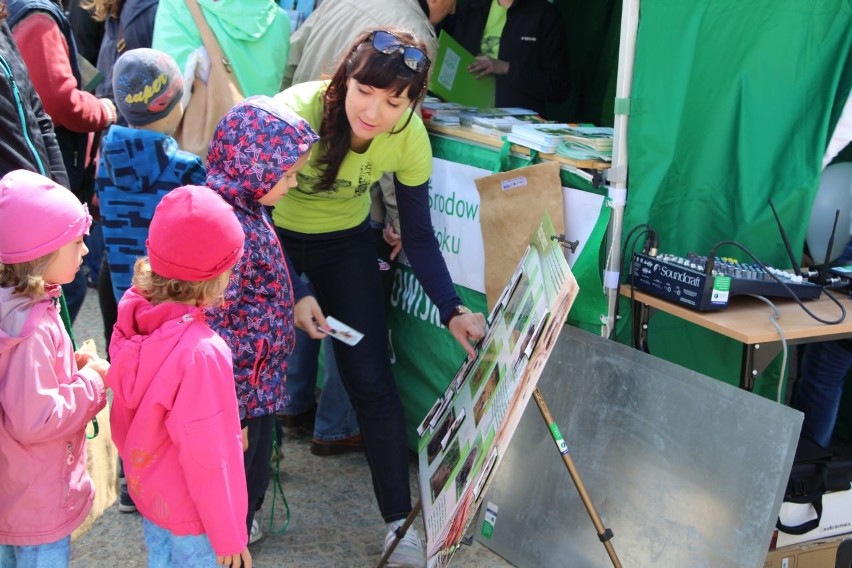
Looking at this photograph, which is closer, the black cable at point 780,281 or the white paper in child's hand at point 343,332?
the black cable at point 780,281

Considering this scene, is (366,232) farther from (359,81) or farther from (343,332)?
(359,81)

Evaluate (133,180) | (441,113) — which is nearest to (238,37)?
(441,113)

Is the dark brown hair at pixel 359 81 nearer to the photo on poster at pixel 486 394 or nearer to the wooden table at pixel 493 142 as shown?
the wooden table at pixel 493 142

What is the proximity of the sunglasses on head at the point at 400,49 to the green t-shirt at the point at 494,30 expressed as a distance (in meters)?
2.17

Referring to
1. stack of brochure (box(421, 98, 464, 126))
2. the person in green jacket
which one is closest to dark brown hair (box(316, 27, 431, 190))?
stack of brochure (box(421, 98, 464, 126))

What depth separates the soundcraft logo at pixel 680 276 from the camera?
2533 millimetres

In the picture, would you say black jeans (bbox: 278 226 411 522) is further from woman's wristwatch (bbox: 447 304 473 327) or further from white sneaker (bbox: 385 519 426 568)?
woman's wristwatch (bbox: 447 304 473 327)

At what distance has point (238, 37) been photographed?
11.7 ft

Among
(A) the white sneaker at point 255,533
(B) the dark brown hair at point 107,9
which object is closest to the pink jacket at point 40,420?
(A) the white sneaker at point 255,533

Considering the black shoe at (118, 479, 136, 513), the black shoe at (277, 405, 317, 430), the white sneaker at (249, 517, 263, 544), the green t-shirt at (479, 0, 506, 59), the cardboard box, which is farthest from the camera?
the green t-shirt at (479, 0, 506, 59)

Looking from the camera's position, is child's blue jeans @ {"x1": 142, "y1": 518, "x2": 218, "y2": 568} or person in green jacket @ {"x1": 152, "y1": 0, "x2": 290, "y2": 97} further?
person in green jacket @ {"x1": 152, "y1": 0, "x2": 290, "y2": 97}

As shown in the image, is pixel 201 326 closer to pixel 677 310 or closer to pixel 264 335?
pixel 264 335

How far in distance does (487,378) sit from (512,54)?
2.74 metres

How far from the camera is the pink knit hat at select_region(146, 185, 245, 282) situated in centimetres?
191
